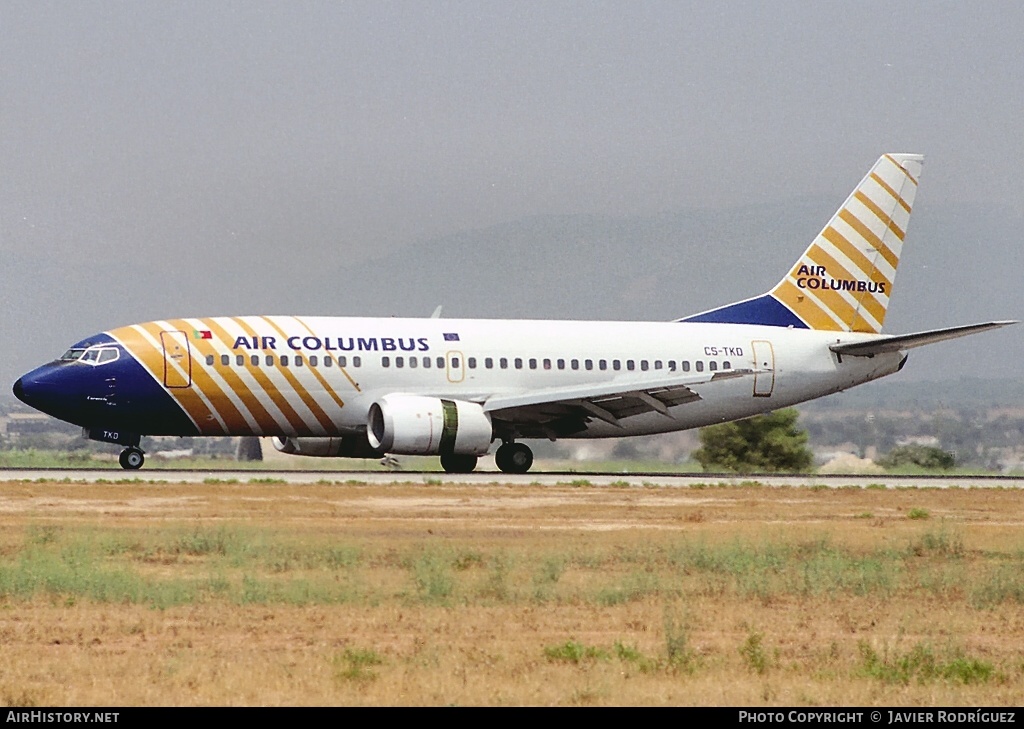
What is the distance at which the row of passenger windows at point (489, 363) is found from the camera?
3812cm

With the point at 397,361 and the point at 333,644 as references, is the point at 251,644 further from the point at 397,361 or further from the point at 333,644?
the point at 397,361

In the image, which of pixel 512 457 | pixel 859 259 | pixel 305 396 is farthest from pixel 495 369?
pixel 859 259

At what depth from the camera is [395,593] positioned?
694 inches

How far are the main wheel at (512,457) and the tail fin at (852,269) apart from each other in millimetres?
6733

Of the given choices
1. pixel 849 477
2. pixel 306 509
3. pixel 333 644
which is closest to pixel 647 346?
pixel 849 477

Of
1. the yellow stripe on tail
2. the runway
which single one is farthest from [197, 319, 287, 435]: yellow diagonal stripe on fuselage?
the yellow stripe on tail

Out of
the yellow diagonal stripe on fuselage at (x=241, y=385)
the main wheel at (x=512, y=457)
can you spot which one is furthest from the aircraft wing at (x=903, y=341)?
the yellow diagonal stripe on fuselage at (x=241, y=385)

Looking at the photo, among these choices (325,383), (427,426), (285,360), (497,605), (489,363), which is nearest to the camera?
(497,605)

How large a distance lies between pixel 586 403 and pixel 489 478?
395 centimetres

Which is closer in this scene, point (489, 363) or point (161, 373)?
point (161, 373)

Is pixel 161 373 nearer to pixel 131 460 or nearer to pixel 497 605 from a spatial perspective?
pixel 131 460

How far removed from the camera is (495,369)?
134 feet

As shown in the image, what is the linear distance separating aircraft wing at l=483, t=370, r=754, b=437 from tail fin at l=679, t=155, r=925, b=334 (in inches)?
160
